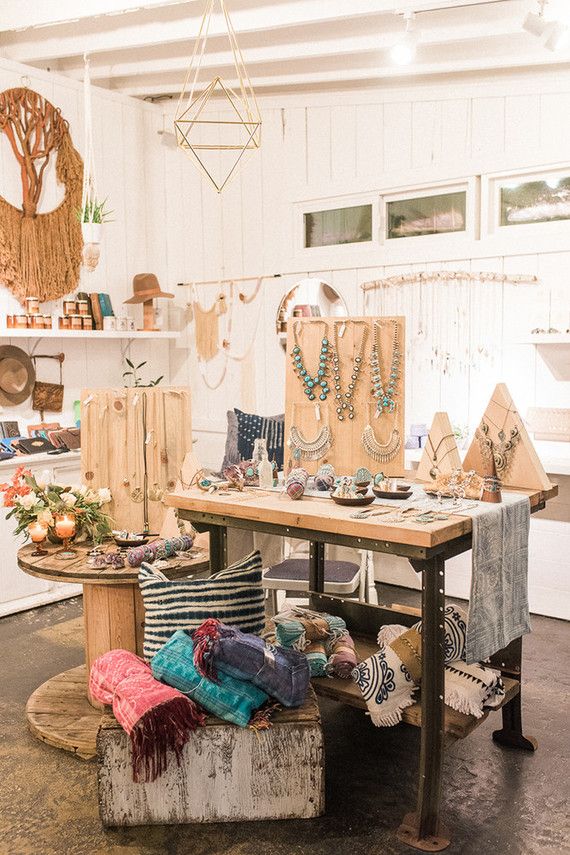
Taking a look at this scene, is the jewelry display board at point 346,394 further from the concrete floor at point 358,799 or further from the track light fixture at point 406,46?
the track light fixture at point 406,46

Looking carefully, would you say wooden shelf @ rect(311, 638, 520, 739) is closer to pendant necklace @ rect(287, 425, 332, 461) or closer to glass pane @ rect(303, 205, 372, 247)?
pendant necklace @ rect(287, 425, 332, 461)

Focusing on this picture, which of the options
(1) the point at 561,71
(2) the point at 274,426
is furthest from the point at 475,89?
(2) the point at 274,426

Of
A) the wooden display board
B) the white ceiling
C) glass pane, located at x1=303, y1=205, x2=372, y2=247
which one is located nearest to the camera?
the wooden display board

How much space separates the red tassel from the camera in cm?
251

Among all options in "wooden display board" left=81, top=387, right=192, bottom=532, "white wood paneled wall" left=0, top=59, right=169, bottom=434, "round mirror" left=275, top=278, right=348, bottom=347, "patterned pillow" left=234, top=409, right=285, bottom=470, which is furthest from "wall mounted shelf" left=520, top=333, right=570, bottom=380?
"white wood paneled wall" left=0, top=59, right=169, bottom=434

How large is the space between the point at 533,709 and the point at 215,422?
11.1 ft

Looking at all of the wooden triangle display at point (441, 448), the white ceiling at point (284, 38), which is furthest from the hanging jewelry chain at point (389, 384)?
the white ceiling at point (284, 38)

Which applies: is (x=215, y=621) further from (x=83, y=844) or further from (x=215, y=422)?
(x=215, y=422)

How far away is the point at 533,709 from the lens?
341 centimetres

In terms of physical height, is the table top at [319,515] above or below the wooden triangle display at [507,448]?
below

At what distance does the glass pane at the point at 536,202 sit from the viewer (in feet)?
15.0

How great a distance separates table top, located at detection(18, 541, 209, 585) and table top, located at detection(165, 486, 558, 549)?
299 mm

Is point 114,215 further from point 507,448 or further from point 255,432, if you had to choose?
point 507,448

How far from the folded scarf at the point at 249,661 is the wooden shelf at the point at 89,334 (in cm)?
294
